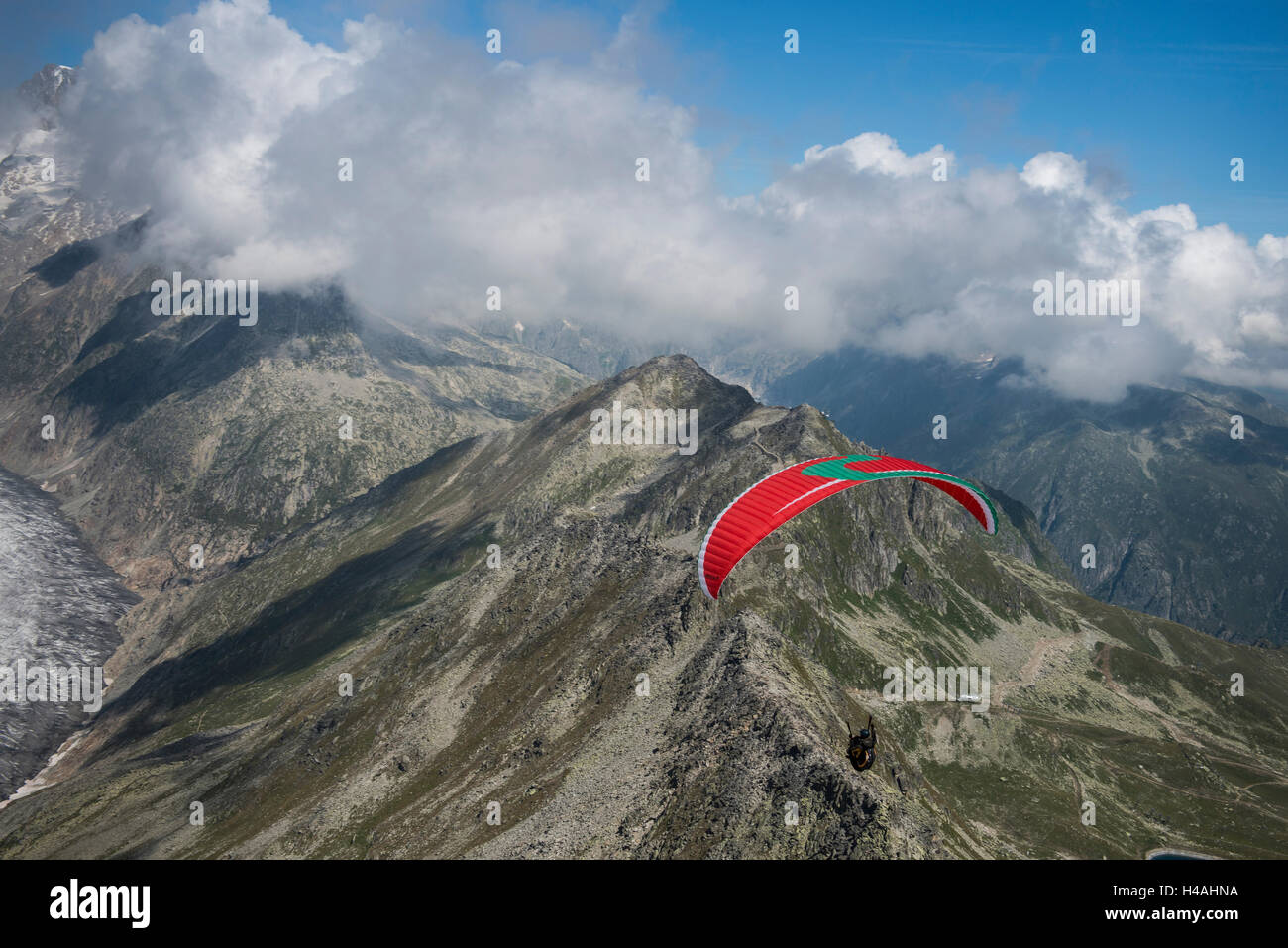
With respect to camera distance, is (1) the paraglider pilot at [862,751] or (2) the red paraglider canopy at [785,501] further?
(2) the red paraglider canopy at [785,501]

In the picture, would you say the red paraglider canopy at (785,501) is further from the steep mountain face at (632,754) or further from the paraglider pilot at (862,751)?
the steep mountain face at (632,754)

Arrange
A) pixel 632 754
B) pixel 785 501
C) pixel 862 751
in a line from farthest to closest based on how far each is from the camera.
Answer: pixel 632 754
pixel 785 501
pixel 862 751

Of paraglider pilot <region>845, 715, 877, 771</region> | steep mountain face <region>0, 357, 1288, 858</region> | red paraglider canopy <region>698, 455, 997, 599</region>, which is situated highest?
red paraglider canopy <region>698, 455, 997, 599</region>

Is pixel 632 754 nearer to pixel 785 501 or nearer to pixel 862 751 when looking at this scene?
pixel 862 751

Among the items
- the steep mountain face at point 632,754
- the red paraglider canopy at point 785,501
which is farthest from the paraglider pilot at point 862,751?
the red paraglider canopy at point 785,501

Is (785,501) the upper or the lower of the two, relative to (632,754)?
upper

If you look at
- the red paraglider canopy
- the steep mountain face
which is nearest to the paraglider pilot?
the steep mountain face

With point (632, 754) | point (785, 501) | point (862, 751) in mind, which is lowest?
point (632, 754)

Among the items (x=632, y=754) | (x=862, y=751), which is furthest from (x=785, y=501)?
(x=632, y=754)

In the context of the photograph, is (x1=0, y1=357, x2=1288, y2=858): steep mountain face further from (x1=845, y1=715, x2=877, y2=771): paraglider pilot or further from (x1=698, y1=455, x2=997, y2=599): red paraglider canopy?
(x1=698, y1=455, x2=997, y2=599): red paraglider canopy

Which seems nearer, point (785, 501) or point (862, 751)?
point (862, 751)
